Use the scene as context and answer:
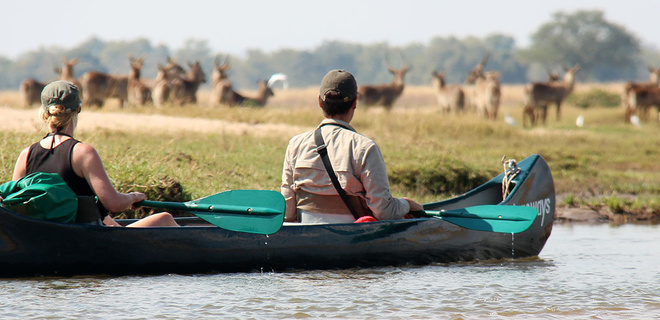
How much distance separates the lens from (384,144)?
13984mm

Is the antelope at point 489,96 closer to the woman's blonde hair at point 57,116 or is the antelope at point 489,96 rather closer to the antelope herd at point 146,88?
the antelope herd at point 146,88

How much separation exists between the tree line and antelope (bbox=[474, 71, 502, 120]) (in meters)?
42.4

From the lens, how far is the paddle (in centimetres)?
608

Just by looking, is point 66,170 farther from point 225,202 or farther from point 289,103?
point 289,103

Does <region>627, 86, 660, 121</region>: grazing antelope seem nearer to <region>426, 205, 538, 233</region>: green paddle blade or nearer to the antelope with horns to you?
the antelope with horns

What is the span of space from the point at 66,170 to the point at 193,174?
4.51 metres

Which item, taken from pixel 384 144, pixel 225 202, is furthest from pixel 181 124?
pixel 225 202

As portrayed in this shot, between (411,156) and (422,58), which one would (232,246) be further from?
(422,58)

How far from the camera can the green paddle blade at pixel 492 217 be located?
6.68m

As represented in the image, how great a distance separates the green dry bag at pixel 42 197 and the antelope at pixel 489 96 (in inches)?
881

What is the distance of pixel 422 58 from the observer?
121438mm

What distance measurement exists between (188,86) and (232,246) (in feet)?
68.6

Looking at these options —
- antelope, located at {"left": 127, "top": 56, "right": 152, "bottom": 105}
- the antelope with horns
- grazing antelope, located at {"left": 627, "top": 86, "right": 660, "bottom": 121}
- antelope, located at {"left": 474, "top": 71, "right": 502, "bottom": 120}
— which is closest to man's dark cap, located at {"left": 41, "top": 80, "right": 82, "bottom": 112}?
the antelope with horns

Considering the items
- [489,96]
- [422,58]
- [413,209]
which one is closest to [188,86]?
[489,96]
